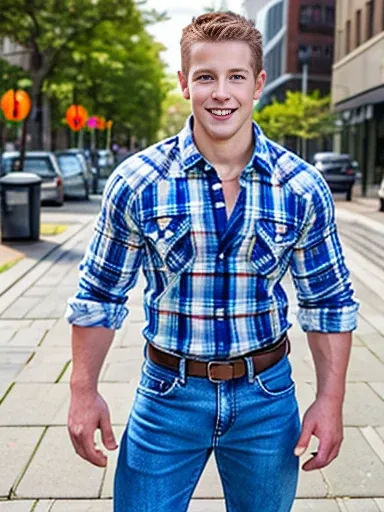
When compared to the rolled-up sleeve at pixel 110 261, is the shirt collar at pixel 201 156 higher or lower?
higher

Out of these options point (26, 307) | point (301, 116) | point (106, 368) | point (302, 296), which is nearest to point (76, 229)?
point (26, 307)

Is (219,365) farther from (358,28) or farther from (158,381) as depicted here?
(358,28)

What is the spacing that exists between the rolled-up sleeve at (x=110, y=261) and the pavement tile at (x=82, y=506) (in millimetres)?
1726

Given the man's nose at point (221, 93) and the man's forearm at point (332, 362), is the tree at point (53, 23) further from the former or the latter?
the man's forearm at point (332, 362)

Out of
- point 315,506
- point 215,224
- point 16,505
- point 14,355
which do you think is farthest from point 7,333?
point 215,224

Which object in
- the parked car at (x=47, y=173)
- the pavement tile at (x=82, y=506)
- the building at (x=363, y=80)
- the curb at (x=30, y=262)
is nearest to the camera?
the pavement tile at (x=82, y=506)

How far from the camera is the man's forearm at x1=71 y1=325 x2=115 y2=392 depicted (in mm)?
2201

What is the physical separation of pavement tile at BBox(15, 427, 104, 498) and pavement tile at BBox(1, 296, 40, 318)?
3902 mm

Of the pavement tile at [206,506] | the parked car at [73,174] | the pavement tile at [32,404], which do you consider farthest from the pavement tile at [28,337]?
the parked car at [73,174]

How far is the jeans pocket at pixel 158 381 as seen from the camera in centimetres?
218

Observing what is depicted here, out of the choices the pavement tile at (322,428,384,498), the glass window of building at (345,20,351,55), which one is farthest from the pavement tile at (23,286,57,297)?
the glass window of building at (345,20,351,55)

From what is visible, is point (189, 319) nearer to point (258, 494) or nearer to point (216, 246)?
point (216, 246)

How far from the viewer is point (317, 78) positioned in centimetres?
7056

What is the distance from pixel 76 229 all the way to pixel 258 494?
49.2 feet
